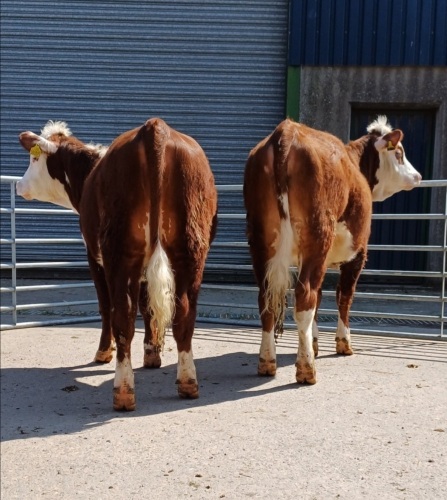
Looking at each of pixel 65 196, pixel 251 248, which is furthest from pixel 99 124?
pixel 251 248

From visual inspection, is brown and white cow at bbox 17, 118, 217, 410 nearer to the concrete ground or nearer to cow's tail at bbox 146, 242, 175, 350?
cow's tail at bbox 146, 242, 175, 350

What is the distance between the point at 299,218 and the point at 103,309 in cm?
193

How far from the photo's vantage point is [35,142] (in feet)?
17.4

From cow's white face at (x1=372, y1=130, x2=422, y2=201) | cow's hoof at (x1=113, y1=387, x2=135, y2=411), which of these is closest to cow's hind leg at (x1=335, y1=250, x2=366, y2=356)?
cow's white face at (x1=372, y1=130, x2=422, y2=201)

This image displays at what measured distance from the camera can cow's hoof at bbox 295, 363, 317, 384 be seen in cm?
439

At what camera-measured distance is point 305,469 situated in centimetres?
307

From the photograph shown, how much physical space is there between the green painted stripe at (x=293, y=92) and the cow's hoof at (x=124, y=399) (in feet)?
21.9

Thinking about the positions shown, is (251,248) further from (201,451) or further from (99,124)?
(99,124)

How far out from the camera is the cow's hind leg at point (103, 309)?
4926 mm

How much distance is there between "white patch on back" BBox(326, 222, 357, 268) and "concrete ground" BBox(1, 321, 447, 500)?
2.86 ft

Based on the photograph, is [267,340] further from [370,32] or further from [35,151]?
[370,32]

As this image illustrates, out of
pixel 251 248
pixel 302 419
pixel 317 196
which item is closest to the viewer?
pixel 302 419

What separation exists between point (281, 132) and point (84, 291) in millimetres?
5836

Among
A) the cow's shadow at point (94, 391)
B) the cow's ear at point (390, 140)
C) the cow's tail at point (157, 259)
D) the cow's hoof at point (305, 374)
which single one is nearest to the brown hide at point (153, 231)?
the cow's tail at point (157, 259)
